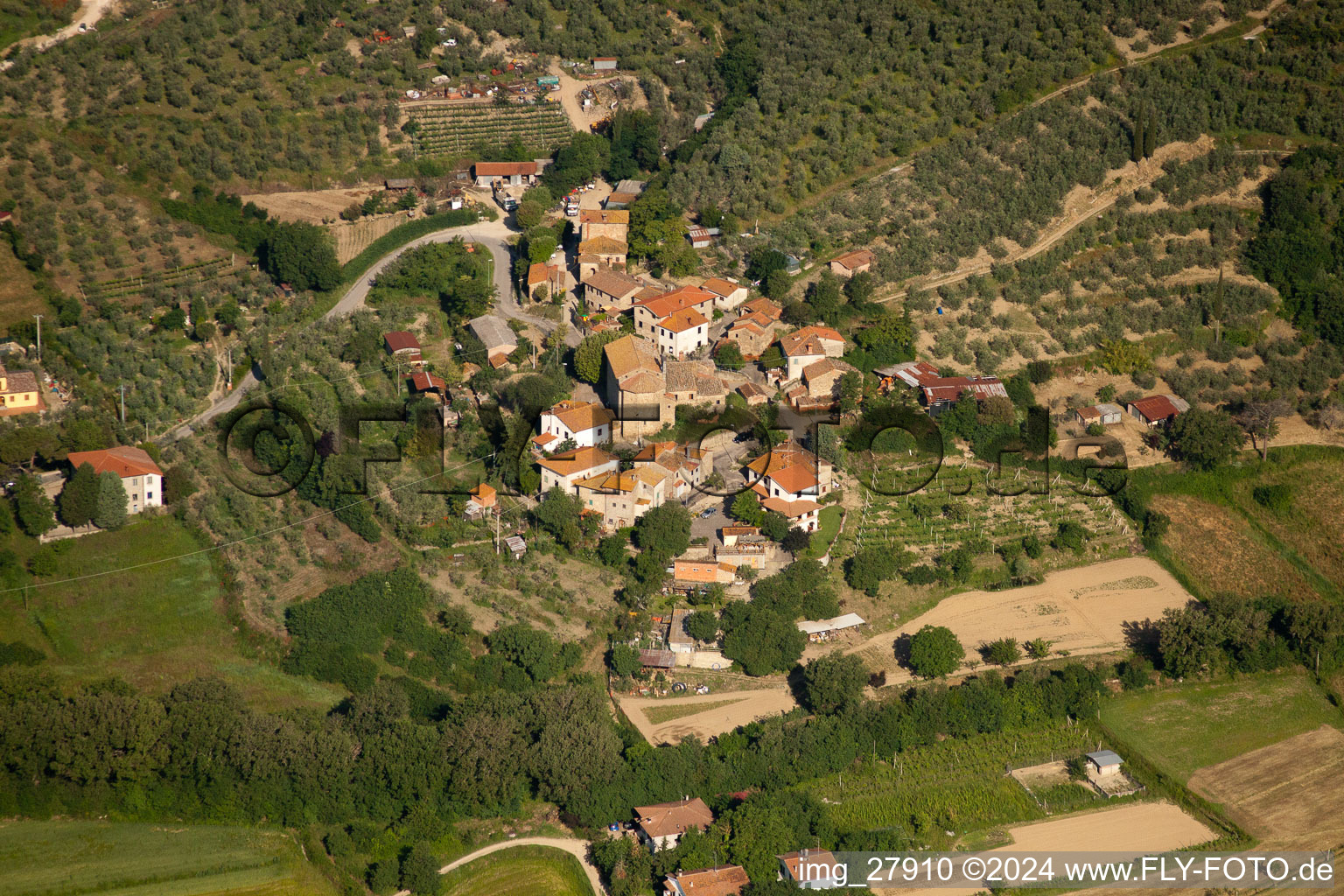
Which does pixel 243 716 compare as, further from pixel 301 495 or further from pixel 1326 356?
pixel 1326 356

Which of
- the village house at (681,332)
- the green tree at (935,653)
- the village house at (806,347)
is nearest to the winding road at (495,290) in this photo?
the village house at (681,332)

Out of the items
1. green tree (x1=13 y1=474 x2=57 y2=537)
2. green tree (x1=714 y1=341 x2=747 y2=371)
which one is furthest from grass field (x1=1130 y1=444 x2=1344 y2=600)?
green tree (x1=13 y1=474 x2=57 y2=537)

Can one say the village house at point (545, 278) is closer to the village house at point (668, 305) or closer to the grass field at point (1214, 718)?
the village house at point (668, 305)

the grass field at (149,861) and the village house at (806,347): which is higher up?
the village house at (806,347)

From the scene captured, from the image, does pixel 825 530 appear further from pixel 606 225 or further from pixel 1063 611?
pixel 606 225

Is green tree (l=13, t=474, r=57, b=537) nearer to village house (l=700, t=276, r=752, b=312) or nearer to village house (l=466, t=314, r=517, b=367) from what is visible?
village house (l=466, t=314, r=517, b=367)

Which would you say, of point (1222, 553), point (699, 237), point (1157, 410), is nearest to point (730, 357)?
point (699, 237)

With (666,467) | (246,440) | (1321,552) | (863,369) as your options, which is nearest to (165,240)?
(246,440)
